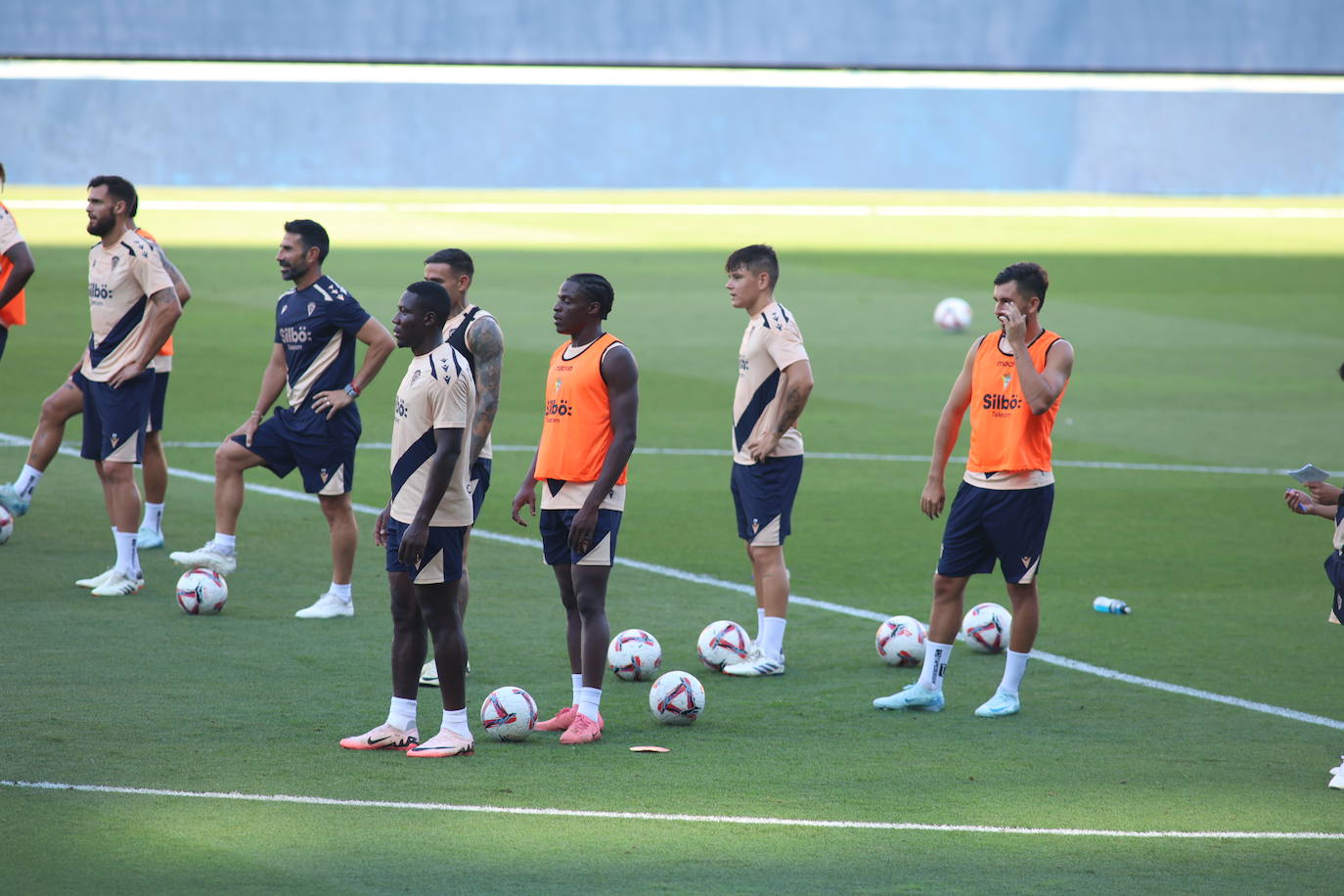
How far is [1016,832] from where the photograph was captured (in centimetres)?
685

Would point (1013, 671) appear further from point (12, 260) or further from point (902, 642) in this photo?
point (12, 260)

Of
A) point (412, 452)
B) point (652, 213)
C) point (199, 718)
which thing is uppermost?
point (652, 213)

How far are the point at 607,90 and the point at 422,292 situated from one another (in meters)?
33.1

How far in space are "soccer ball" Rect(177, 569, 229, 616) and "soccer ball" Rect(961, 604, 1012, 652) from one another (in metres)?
4.33

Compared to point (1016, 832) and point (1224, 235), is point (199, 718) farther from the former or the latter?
point (1224, 235)

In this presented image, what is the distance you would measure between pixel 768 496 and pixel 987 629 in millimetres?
1637

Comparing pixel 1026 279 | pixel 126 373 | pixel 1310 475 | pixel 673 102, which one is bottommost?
pixel 126 373

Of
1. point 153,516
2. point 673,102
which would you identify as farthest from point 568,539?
point 673,102

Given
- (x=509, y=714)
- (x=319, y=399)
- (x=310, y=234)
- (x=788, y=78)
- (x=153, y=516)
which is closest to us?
(x=509, y=714)

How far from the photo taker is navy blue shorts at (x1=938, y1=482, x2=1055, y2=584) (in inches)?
337

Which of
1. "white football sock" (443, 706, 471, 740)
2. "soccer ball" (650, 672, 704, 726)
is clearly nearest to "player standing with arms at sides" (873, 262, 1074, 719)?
"soccer ball" (650, 672, 704, 726)

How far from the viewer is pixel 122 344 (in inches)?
420

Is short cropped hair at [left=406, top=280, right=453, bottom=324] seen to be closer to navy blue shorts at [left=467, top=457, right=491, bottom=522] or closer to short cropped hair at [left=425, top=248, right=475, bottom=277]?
short cropped hair at [left=425, top=248, right=475, bottom=277]

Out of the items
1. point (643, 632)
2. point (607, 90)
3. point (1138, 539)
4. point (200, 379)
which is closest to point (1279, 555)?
point (1138, 539)
